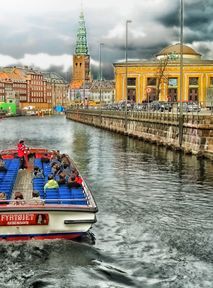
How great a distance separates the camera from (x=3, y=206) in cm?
1667

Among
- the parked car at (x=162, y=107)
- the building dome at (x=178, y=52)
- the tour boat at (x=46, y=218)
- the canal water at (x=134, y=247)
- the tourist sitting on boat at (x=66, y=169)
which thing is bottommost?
the canal water at (x=134, y=247)

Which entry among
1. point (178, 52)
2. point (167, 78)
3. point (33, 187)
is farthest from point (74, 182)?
point (178, 52)

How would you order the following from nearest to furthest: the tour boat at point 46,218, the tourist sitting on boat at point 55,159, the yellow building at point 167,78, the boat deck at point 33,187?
the tour boat at point 46,218 < the boat deck at point 33,187 < the tourist sitting on boat at point 55,159 < the yellow building at point 167,78

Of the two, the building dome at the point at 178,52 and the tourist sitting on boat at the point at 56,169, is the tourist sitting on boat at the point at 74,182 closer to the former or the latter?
the tourist sitting on boat at the point at 56,169

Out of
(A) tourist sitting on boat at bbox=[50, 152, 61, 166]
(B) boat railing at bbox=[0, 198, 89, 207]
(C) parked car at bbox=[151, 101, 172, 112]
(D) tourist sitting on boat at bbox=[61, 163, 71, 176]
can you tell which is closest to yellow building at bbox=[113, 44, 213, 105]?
(C) parked car at bbox=[151, 101, 172, 112]

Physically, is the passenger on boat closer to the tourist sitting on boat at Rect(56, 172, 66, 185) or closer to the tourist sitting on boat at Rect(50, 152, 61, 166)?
the tourist sitting on boat at Rect(56, 172, 66, 185)

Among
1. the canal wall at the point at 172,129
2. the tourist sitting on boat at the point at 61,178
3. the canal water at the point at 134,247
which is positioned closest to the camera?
the canal water at the point at 134,247

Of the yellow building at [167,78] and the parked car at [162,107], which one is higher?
the yellow building at [167,78]

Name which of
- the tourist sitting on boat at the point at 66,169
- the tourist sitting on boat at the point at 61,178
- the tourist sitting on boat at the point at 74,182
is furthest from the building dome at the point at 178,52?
the tourist sitting on boat at the point at 74,182

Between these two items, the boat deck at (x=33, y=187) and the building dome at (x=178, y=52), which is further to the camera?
the building dome at (x=178, y=52)

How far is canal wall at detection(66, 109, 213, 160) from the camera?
1670 inches

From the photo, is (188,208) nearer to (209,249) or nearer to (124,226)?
(124,226)

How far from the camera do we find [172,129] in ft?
170

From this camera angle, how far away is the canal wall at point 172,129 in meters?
42.4
